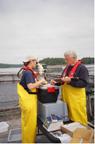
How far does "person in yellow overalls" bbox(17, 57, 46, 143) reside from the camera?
300 cm

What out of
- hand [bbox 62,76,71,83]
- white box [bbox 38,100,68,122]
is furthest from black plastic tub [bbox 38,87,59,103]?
hand [bbox 62,76,71,83]

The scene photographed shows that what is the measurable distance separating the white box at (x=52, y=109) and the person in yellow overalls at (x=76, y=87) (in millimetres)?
112

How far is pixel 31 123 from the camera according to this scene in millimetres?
3037

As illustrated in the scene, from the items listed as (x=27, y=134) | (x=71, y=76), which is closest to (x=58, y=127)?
(x=27, y=134)

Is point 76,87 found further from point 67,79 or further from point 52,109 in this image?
point 52,109

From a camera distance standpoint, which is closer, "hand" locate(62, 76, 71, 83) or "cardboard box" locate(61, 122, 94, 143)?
"cardboard box" locate(61, 122, 94, 143)

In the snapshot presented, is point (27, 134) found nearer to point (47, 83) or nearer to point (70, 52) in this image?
point (47, 83)

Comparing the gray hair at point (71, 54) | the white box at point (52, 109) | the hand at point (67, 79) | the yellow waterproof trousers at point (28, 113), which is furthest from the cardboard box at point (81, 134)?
the gray hair at point (71, 54)

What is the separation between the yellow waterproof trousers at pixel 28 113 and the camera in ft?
9.84

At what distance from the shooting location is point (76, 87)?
3.14 m

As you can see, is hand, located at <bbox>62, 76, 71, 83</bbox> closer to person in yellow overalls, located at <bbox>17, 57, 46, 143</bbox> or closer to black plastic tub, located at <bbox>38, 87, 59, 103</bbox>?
black plastic tub, located at <bbox>38, 87, 59, 103</bbox>

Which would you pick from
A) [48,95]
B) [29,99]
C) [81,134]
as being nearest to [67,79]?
[48,95]

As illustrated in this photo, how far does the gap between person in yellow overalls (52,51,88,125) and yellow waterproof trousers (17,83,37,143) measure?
46 cm

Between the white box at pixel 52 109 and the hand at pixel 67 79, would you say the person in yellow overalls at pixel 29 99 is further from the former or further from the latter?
the hand at pixel 67 79
